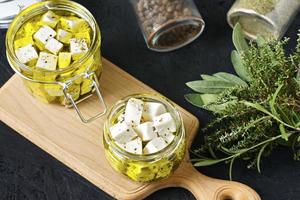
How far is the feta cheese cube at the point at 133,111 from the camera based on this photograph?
1.29 m

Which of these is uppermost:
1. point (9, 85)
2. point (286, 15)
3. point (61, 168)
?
point (286, 15)

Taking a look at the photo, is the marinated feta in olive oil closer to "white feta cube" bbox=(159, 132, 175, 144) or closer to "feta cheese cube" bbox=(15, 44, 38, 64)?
"feta cheese cube" bbox=(15, 44, 38, 64)

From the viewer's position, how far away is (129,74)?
1.45m

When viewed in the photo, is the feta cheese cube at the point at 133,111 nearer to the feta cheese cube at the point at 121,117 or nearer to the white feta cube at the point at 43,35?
the feta cheese cube at the point at 121,117

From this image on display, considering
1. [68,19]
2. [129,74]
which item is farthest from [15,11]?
[129,74]

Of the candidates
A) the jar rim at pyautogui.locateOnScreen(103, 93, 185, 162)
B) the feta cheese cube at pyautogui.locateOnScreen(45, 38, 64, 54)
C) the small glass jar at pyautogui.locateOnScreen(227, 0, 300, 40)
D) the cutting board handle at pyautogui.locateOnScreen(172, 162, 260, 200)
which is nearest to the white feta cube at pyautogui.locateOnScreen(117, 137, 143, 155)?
the jar rim at pyautogui.locateOnScreen(103, 93, 185, 162)

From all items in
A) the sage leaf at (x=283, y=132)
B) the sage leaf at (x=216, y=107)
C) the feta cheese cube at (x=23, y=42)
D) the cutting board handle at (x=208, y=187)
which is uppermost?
the feta cheese cube at (x=23, y=42)

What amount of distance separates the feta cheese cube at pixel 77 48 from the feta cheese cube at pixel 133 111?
14cm

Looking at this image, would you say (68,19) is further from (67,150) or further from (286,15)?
(286,15)

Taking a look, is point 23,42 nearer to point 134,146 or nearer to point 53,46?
point 53,46

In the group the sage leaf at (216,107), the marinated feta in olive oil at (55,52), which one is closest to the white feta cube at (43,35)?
the marinated feta in olive oil at (55,52)

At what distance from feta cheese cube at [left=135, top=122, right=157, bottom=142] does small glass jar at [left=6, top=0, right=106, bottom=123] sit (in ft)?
0.44

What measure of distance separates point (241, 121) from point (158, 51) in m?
0.29

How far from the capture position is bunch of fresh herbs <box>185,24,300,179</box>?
128cm
